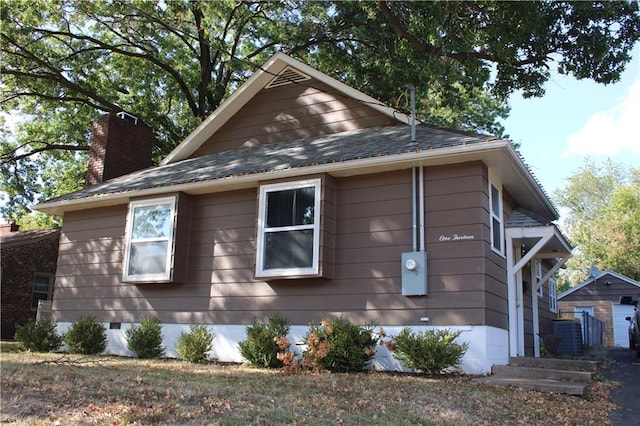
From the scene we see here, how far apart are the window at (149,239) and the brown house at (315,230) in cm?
3

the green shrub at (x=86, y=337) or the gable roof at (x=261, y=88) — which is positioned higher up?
the gable roof at (x=261, y=88)

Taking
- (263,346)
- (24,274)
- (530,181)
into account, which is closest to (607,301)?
(530,181)

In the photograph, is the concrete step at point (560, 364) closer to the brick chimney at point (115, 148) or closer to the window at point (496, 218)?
the window at point (496, 218)

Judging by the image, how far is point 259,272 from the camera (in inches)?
372

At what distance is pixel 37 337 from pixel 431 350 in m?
8.09

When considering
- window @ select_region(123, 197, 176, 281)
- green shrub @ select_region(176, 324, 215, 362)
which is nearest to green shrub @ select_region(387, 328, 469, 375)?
green shrub @ select_region(176, 324, 215, 362)

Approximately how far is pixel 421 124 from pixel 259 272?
4357mm

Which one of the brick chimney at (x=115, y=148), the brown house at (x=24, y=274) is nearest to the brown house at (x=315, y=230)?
the brick chimney at (x=115, y=148)

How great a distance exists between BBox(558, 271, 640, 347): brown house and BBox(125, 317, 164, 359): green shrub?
21.6 meters

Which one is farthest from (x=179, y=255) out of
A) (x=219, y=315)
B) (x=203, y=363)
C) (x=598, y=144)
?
(x=598, y=144)

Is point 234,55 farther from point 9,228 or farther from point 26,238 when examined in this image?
point 9,228

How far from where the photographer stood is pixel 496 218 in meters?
9.34

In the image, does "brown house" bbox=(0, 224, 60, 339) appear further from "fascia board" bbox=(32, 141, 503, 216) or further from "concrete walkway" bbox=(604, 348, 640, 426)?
"concrete walkway" bbox=(604, 348, 640, 426)

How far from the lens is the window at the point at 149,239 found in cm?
1064
